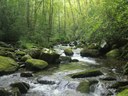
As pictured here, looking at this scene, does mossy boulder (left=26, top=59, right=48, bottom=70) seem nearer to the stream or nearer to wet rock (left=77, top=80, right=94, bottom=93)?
the stream

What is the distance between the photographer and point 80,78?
12383mm

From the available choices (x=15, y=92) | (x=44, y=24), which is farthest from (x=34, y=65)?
(x=44, y=24)

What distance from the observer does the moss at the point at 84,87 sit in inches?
405

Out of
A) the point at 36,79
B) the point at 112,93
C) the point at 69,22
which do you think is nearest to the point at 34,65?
the point at 36,79

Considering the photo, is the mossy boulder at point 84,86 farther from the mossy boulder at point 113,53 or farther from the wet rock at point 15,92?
the mossy boulder at point 113,53

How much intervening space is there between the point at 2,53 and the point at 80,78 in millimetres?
Answer: 6307

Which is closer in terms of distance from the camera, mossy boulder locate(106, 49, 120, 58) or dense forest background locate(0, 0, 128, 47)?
dense forest background locate(0, 0, 128, 47)

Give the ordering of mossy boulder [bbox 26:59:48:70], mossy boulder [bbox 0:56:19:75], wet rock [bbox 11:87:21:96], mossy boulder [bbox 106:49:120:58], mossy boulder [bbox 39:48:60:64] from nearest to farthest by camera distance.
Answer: wet rock [bbox 11:87:21:96] → mossy boulder [bbox 0:56:19:75] → mossy boulder [bbox 26:59:48:70] → mossy boulder [bbox 39:48:60:64] → mossy boulder [bbox 106:49:120:58]

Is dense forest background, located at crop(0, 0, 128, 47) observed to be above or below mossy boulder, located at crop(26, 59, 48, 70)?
above

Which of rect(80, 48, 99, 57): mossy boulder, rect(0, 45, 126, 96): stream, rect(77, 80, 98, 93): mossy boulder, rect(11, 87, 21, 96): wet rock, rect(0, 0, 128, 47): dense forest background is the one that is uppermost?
rect(0, 0, 128, 47): dense forest background

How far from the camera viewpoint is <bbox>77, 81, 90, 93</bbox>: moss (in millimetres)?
10276

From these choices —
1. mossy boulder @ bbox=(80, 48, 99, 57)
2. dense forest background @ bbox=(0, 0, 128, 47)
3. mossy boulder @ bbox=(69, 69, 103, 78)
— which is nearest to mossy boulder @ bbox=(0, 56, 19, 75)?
mossy boulder @ bbox=(69, 69, 103, 78)

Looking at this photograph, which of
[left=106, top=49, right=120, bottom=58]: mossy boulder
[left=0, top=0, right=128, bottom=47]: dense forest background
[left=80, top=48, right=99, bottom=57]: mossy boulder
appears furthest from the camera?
[left=80, top=48, right=99, bottom=57]: mossy boulder

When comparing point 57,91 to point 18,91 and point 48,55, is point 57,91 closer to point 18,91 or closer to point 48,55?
point 18,91
